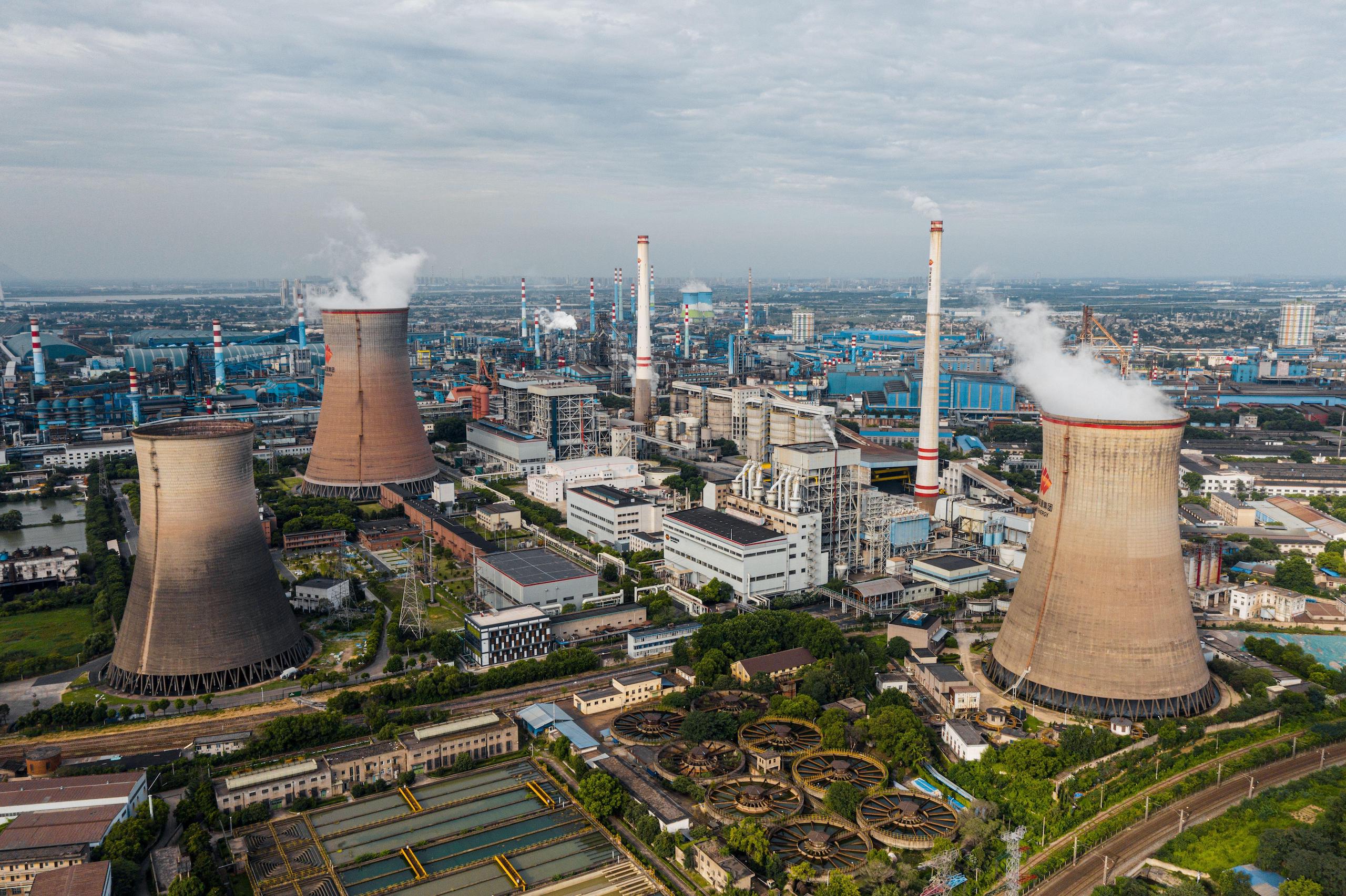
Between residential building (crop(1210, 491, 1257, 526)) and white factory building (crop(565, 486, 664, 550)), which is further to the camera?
residential building (crop(1210, 491, 1257, 526))

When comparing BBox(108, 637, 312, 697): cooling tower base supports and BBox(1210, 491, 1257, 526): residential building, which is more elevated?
BBox(1210, 491, 1257, 526): residential building

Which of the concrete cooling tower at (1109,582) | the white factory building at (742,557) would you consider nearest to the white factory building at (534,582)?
the white factory building at (742,557)

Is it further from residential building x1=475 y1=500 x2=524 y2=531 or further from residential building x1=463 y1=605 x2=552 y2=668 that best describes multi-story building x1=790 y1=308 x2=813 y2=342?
residential building x1=463 y1=605 x2=552 y2=668

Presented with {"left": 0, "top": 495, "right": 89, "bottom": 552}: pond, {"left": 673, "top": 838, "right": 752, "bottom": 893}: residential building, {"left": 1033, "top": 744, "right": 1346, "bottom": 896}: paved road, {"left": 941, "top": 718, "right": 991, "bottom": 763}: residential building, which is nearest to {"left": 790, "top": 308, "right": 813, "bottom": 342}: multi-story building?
{"left": 0, "top": 495, "right": 89, "bottom": 552}: pond

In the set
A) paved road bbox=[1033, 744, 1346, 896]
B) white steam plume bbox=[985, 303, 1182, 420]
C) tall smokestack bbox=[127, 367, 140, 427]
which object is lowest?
paved road bbox=[1033, 744, 1346, 896]

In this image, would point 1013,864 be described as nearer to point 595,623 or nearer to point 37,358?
point 595,623

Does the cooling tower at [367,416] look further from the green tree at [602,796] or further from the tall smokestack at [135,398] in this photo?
the green tree at [602,796]
